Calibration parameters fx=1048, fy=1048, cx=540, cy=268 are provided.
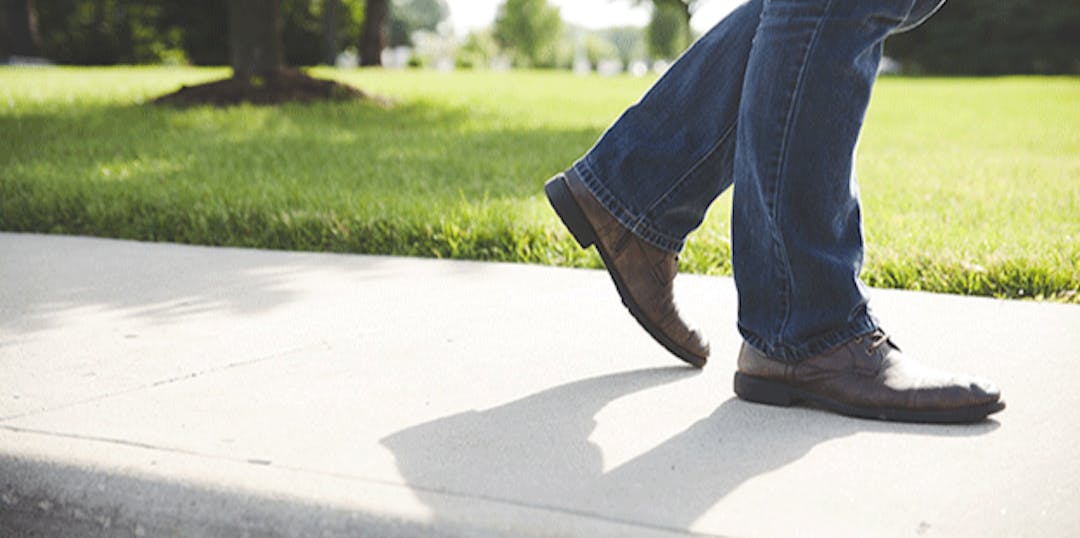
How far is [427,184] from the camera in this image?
527cm

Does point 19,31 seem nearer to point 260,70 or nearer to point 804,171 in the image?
point 260,70

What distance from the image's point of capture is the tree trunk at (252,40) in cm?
1024

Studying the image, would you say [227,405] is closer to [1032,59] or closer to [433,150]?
[433,150]

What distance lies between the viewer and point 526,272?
3.47 metres

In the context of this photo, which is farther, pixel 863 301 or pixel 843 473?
pixel 863 301

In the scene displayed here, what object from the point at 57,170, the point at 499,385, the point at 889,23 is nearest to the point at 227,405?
the point at 499,385

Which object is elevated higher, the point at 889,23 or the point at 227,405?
the point at 889,23

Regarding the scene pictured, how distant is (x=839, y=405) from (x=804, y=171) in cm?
46

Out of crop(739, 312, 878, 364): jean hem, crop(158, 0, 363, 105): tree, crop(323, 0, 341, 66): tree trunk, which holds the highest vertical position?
crop(739, 312, 878, 364): jean hem

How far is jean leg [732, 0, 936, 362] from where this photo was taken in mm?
1942

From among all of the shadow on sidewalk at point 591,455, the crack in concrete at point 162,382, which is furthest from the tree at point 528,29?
the shadow on sidewalk at point 591,455

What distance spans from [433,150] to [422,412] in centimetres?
502

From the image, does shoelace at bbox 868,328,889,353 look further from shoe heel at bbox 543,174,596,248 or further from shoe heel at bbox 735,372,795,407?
shoe heel at bbox 543,174,596,248

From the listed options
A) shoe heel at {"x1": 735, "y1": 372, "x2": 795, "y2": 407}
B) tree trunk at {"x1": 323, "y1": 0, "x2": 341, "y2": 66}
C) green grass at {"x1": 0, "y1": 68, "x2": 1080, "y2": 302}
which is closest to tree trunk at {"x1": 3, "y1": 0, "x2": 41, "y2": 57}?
tree trunk at {"x1": 323, "y1": 0, "x2": 341, "y2": 66}
